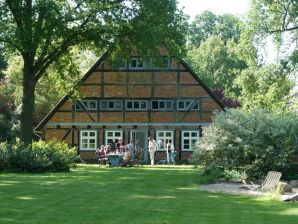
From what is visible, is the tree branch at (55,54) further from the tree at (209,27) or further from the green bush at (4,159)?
the tree at (209,27)

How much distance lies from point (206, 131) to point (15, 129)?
26.2 m

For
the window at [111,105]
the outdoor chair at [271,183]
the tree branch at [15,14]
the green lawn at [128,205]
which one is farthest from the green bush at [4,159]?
the window at [111,105]

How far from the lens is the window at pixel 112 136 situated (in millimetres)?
40500

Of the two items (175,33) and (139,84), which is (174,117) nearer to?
(139,84)

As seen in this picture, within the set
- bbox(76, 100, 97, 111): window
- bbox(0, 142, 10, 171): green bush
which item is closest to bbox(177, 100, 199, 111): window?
bbox(76, 100, 97, 111): window

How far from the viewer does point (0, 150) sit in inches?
1025

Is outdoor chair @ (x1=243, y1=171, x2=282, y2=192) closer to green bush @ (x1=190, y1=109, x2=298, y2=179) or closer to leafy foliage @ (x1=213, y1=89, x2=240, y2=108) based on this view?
green bush @ (x1=190, y1=109, x2=298, y2=179)

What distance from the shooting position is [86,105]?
40.6 m

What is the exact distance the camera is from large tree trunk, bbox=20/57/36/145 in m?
28.9

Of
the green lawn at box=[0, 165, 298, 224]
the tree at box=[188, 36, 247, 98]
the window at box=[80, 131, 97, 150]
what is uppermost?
the tree at box=[188, 36, 247, 98]

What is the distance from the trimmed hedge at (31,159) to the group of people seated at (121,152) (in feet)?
15.8

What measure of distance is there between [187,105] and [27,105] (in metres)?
14.3

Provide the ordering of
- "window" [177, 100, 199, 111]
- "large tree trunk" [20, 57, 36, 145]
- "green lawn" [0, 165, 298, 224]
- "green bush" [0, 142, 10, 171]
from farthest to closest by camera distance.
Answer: "window" [177, 100, 199, 111] → "large tree trunk" [20, 57, 36, 145] → "green bush" [0, 142, 10, 171] → "green lawn" [0, 165, 298, 224]

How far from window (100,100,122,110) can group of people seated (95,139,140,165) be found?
11.2ft
